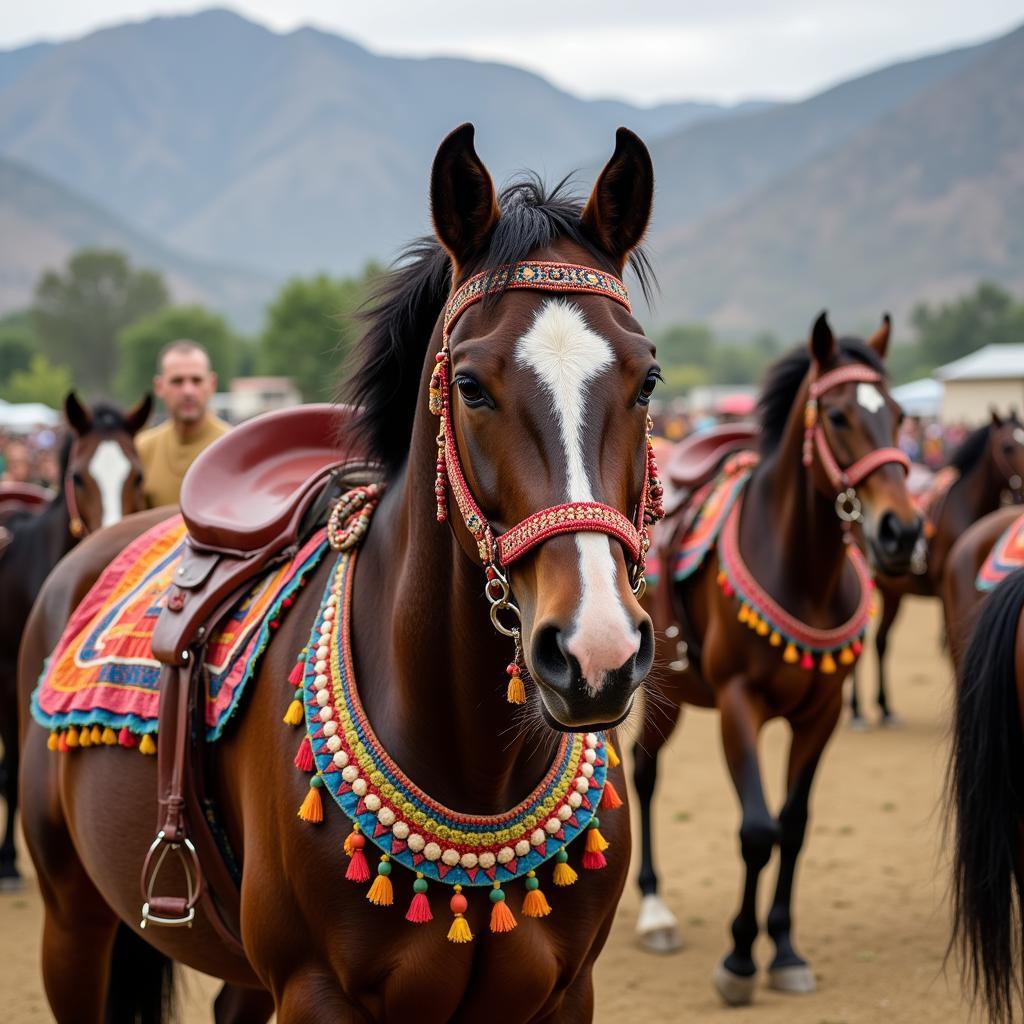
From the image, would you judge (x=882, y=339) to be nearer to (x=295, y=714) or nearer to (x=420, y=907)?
(x=295, y=714)

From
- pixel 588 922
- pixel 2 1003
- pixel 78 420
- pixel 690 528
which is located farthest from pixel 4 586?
pixel 588 922

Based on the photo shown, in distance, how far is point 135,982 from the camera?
3.58 metres

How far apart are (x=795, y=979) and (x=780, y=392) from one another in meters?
2.58

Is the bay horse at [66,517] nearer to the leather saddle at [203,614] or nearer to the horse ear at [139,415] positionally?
the horse ear at [139,415]

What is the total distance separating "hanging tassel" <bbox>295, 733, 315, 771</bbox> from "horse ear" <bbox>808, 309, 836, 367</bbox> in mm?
3563

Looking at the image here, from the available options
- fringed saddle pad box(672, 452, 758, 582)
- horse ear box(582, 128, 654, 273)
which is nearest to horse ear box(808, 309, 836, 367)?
fringed saddle pad box(672, 452, 758, 582)

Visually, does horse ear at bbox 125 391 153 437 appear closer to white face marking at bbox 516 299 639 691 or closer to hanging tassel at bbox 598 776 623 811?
hanging tassel at bbox 598 776 623 811

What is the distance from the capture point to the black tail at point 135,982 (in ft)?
11.7

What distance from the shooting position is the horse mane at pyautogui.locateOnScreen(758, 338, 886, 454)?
5672mm

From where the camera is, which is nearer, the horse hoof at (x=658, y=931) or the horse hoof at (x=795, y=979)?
the horse hoof at (x=795, y=979)

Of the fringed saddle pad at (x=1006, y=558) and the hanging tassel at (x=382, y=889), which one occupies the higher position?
the fringed saddle pad at (x=1006, y=558)

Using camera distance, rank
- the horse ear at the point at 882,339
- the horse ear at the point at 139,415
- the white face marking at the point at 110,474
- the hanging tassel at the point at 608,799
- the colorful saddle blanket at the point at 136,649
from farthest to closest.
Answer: the horse ear at the point at 139,415
the white face marking at the point at 110,474
the horse ear at the point at 882,339
the colorful saddle blanket at the point at 136,649
the hanging tassel at the point at 608,799

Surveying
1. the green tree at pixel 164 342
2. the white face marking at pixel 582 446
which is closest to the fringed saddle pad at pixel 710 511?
the white face marking at pixel 582 446

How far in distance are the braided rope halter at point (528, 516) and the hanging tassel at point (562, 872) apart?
445 mm
